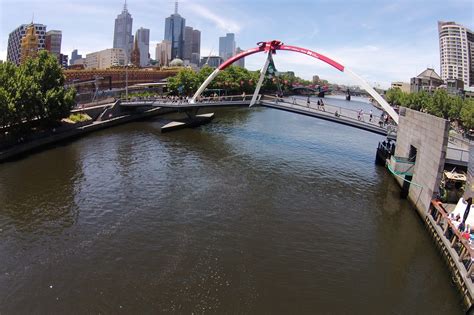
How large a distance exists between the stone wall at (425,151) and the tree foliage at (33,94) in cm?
3514

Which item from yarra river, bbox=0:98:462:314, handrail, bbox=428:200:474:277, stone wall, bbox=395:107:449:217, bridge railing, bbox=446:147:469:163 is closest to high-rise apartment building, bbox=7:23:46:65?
yarra river, bbox=0:98:462:314

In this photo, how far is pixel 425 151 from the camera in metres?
26.9

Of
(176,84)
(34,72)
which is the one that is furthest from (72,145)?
(176,84)

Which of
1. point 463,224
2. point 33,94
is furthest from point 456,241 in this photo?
point 33,94

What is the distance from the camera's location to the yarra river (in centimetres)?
1592

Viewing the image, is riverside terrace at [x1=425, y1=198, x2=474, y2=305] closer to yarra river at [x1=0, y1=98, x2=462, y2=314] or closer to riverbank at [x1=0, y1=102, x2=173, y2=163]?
yarra river at [x1=0, y1=98, x2=462, y2=314]

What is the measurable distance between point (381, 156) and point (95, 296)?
33.2 m

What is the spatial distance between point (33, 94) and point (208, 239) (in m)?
28.0

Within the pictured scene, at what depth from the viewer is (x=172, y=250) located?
1956 centimetres

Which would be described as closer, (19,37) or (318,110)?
(318,110)

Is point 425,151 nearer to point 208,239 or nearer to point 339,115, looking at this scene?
point 339,115

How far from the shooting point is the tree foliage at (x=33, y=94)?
35.5 m

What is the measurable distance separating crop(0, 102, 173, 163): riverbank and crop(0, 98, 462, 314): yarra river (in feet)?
4.74

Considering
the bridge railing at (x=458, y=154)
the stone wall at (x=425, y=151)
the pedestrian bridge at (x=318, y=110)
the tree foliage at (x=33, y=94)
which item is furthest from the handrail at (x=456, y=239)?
the tree foliage at (x=33, y=94)
